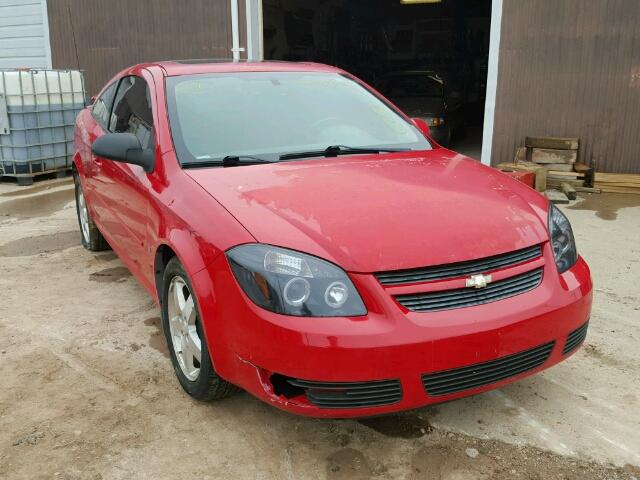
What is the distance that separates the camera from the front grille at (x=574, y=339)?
8.36ft

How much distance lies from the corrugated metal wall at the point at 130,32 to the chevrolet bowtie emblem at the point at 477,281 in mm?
8678

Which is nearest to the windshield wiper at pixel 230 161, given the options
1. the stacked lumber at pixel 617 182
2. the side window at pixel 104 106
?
the side window at pixel 104 106

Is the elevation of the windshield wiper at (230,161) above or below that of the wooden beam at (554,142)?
above

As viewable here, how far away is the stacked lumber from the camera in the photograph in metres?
7.77

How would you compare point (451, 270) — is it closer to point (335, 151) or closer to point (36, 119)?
point (335, 151)

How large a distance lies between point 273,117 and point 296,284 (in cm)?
144

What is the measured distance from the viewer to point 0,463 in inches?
96.7

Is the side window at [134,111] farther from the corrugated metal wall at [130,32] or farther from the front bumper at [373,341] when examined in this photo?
the corrugated metal wall at [130,32]

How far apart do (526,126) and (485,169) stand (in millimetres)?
5731

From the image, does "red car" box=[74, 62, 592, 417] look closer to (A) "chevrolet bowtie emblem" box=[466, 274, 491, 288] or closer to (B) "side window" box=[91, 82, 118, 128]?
(A) "chevrolet bowtie emblem" box=[466, 274, 491, 288]

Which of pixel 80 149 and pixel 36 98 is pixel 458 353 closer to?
pixel 80 149

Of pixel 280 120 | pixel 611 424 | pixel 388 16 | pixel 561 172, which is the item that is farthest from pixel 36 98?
pixel 388 16

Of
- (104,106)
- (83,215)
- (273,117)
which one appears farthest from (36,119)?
(273,117)

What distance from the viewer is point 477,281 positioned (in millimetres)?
2279
